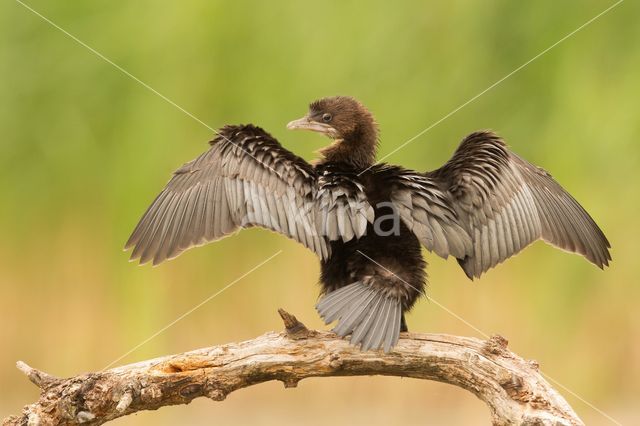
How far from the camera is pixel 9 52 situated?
6.19 m

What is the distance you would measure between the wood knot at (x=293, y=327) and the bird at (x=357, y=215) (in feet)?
0.45

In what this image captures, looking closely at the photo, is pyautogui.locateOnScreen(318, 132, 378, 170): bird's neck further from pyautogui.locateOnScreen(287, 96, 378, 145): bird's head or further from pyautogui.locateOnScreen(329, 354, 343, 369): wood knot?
pyautogui.locateOnScreen(329, 354, 343, 369): wood knot

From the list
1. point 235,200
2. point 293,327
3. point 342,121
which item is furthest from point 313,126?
point 293,327

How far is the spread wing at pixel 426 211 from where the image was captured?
3854 millimetres

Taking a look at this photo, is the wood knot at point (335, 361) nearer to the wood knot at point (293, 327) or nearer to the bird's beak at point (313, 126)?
the wood knot at point (293, 327)

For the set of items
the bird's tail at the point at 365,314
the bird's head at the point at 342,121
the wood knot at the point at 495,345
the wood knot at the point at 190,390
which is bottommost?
the wood knot at the point at 190,390

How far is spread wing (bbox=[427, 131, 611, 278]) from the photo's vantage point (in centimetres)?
409

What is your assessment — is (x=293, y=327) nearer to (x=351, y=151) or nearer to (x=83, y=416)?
(x=83, y=416)

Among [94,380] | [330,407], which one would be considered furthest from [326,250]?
[330,407]

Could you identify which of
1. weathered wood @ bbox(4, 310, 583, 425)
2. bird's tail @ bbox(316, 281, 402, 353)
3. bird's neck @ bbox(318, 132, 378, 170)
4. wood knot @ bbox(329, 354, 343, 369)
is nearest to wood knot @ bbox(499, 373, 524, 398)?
weathered wood @ bbox(4, 310, 583, 425)

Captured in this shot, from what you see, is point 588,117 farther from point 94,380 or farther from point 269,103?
point 94,380

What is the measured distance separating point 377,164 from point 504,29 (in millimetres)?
2559

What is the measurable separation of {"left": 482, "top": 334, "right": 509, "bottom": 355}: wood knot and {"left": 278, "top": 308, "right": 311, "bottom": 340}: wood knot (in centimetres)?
68

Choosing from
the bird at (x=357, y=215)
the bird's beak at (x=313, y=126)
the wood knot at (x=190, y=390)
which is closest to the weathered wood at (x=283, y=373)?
the wood knot at (x=190, y=390)
